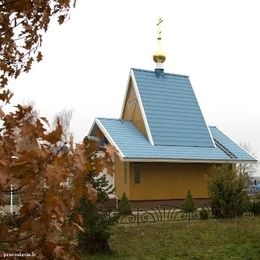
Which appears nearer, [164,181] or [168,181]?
[164,181]

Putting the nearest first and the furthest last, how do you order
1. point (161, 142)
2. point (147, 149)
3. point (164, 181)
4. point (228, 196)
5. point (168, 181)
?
point (228, 196) → point (147, 149) → point (161, 142) → point (164, 181) → point (168, 181)

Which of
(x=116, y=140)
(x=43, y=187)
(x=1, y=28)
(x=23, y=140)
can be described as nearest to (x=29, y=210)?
(x=43, y=187)

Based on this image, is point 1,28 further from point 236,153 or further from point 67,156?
point 236,153

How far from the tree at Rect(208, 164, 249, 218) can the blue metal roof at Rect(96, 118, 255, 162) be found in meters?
5.12

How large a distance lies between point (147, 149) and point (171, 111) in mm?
3083

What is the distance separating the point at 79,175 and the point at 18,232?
19.0 inches

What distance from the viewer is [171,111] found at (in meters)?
23.8

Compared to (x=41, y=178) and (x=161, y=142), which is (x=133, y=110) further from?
(x=41, y=178)

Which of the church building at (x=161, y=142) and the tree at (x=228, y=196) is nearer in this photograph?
the tree at (x=228, y=196)

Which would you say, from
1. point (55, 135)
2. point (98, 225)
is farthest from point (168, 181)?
point (55, 135)

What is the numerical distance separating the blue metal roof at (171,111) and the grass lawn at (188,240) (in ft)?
27.9

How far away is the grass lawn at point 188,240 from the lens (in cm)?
980

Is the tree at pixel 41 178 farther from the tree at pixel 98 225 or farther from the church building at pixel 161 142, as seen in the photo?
the church building at pixel 161 142

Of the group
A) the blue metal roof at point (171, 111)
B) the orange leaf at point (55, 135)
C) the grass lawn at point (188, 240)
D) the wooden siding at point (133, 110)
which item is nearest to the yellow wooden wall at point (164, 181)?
the blue metal roof at point (171, 111)
